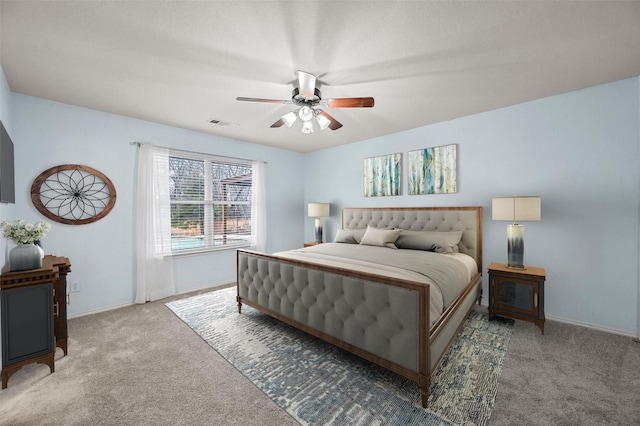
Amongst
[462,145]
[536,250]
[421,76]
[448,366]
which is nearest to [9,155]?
[421,76]

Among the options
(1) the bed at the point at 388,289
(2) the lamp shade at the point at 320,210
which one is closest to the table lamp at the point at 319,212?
(2) the lamp shade at the point at 320,210

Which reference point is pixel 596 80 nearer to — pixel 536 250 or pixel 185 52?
pixel 536 250

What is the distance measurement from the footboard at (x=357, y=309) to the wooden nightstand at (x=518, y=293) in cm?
181

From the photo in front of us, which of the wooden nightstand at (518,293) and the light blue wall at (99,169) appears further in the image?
the light blue wall at (99,169)

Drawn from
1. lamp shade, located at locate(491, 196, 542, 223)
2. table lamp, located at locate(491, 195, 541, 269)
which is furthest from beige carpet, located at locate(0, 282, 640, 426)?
lamp shade, located at locate(491, 196, 542, 223)

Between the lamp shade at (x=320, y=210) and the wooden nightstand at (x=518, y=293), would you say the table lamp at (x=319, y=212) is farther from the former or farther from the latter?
the wooden nightstand at (x=518, y=293)

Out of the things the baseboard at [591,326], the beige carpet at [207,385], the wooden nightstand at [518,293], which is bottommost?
the beige carpet at [207,385]

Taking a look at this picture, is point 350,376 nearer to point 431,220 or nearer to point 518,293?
point 518,293

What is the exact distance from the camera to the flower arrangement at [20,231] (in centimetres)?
204

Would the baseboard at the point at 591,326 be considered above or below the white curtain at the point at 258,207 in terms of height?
below

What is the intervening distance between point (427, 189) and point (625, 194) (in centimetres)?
204

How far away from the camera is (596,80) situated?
265cm

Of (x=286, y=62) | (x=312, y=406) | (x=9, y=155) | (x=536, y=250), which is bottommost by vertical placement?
(x=312, y=406)

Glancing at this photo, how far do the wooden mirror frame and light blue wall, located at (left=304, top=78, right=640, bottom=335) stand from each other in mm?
4926
